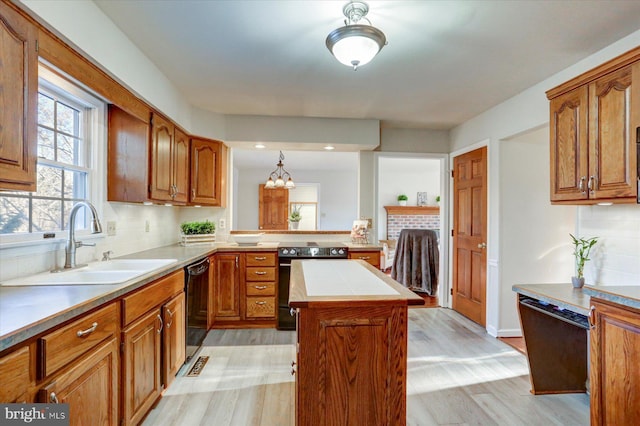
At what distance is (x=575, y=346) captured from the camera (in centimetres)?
225

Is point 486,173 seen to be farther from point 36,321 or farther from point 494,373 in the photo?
point 36,321

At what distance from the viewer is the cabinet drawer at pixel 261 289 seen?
3410mm

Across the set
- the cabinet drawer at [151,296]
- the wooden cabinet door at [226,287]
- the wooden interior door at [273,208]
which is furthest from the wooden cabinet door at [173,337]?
the wooden interior door at [273,208]

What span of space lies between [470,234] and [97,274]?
A: 12.0 feet

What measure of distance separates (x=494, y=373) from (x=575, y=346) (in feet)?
1.96

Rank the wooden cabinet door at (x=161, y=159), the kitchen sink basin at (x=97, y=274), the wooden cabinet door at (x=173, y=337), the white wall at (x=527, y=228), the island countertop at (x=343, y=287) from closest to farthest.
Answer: the island countertop at (x=343, y=287) → the kitchen sink basin at (x=97, y=274) → the wooden cabinet door at (x=173, y=337) → the wooden cabinet door at (x=161, y=159) → the white wall at (x=527, y=228)

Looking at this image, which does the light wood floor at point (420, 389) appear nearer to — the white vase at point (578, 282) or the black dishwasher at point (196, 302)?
the black dishwasher at point (196, 302)

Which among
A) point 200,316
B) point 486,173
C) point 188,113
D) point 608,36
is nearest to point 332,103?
point 188,113

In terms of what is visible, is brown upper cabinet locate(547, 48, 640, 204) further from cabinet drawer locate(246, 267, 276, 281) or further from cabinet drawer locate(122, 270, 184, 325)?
cabinet drawer locate(122, 270, 184, 325)

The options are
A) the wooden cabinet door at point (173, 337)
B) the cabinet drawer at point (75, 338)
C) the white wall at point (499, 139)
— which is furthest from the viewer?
the white wall at point (499, 139)

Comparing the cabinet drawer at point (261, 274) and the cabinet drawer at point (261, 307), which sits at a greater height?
the cabinet drawer at point (261, 274)

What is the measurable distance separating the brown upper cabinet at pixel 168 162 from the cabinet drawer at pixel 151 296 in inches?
31.1

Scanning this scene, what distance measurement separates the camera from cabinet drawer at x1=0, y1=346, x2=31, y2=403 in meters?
0.91

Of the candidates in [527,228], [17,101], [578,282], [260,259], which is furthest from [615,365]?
[17,101]
